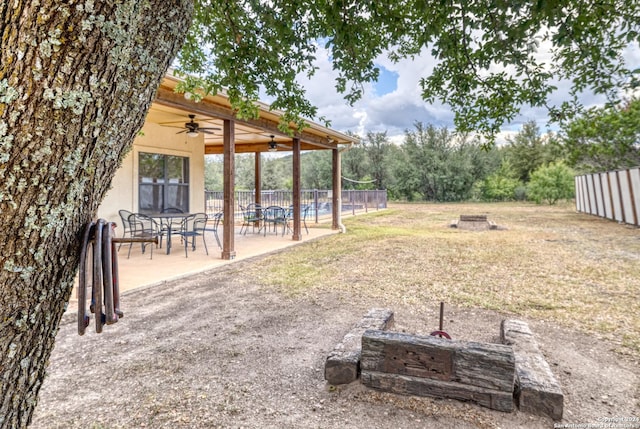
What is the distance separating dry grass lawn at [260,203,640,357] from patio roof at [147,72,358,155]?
209 centimetres

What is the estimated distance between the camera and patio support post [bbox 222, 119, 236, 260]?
5.84 metres

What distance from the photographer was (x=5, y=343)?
70 centimetres

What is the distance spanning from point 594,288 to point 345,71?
4014mm

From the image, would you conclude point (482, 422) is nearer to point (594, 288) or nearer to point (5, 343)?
point (5, 343)

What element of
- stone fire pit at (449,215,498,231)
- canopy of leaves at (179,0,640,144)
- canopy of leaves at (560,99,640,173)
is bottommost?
stone fire pit at (449,215,498,231)

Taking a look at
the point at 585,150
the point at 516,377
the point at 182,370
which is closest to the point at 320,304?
the point at 182,370

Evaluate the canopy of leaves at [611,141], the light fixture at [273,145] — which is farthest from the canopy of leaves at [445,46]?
the canopy of leaves at [611,141]

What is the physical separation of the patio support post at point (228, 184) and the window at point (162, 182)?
8.06 feet

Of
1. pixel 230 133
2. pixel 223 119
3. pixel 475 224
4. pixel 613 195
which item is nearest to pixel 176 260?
pixel 230 133

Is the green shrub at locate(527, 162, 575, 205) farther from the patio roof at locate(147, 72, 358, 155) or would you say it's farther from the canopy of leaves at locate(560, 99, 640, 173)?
the patio roof at locate(147, 72, 358, 155)

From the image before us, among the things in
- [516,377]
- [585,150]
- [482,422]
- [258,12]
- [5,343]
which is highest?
[585,150]

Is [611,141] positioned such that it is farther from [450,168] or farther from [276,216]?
[450,168]

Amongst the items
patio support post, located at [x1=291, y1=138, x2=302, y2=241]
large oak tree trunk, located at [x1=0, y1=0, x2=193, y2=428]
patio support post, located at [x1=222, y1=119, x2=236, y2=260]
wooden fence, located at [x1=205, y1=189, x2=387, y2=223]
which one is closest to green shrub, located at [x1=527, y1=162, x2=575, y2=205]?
wooden fence, located at [x1=205, y1=189, x2=387, y2=223]

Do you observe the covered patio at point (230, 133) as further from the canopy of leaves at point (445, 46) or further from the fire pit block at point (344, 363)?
the fire pit block at point (344, 363)
